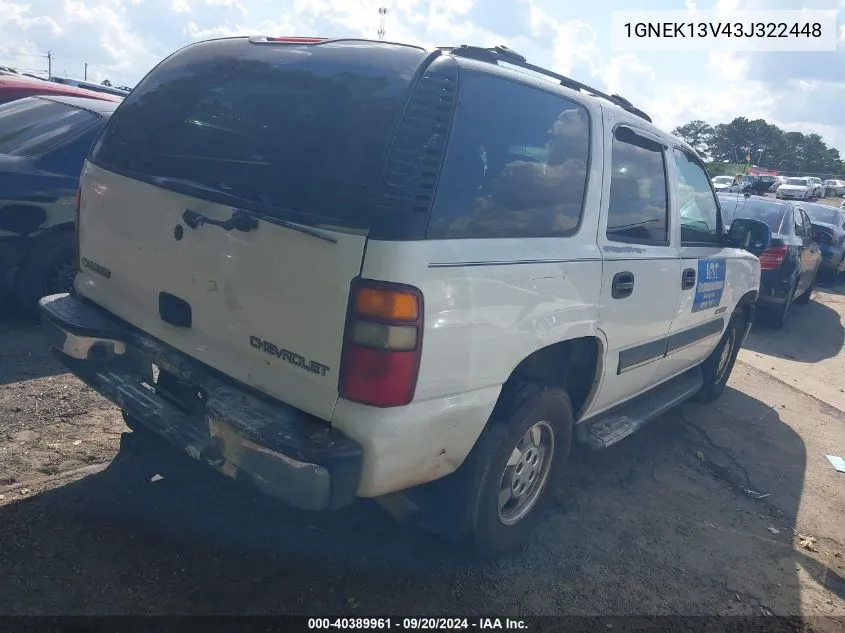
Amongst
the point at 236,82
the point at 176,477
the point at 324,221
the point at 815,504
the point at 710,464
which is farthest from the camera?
the point at 710,464

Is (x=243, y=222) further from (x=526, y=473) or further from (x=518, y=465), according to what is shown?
(x=526, y=473)

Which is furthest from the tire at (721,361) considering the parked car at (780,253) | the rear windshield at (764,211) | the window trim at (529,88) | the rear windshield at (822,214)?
the rear windshield at (822,214)

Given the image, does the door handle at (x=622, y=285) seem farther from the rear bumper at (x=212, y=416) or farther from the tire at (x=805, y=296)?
the tire at (x=805, y=296)

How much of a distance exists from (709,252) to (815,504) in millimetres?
1711

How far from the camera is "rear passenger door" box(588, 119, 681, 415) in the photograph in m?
3.31

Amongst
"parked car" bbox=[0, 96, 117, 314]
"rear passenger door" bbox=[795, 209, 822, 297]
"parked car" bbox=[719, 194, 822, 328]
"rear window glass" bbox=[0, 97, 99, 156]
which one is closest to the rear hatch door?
"parked car" bbox=[0, 96, 117, 314]

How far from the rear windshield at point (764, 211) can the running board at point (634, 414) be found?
4.80 m

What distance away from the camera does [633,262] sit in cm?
345

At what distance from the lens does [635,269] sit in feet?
11.4

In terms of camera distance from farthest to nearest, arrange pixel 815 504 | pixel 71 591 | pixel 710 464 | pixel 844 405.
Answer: pixel 844 405 → pixel 710 464 → pixel 815 504 → pixel 71 591

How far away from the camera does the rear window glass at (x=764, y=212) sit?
909cm

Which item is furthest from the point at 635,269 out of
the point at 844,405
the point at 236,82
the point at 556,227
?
the point at 844,405

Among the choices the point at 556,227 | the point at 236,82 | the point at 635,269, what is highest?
the point at 236,82

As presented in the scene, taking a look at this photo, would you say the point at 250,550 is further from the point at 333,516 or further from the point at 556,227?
the point at 556,227
